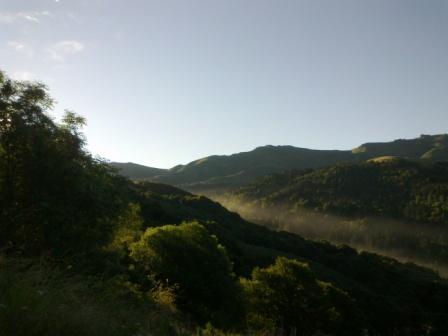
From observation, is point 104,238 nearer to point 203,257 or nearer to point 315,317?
point 203,257

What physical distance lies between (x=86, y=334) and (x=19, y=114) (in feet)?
57.4

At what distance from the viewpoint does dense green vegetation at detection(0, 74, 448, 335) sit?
6695 millimetres

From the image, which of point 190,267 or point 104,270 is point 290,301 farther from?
point 104,270

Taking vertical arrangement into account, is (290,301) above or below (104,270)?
below

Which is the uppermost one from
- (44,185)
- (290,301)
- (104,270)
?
(44,185)

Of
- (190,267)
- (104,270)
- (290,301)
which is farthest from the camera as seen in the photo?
(290,301)

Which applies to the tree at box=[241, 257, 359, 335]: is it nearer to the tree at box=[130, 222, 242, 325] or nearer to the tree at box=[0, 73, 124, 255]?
the tree at box=[130, 222, 242, 325]

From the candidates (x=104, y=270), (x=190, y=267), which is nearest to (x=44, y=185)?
(x=104, y=270)

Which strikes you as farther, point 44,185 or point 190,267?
point 190,267

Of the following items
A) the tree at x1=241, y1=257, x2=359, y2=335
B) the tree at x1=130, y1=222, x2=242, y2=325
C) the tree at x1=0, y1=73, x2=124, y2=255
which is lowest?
the tree at x1=241, y1=257, x2=359, y2=335

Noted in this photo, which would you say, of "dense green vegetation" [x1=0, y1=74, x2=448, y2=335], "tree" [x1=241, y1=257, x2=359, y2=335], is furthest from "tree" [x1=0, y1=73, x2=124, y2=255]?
"tree" [x1=241, y1=257, x2=359, y2=335]

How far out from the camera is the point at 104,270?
60.2ft

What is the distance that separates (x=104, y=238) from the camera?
20.8 m

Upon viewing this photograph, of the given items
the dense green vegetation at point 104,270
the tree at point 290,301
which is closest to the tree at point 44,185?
the dense green vegetation at point 104,270
